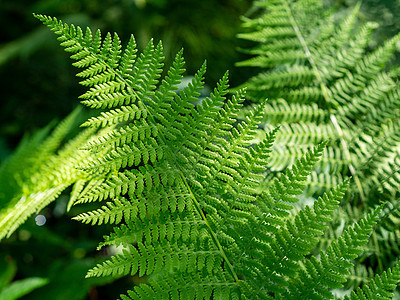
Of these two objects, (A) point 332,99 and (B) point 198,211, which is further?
(A) point 332,99

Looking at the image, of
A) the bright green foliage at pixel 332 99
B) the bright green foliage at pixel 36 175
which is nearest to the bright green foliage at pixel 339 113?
the bright green foliage at pixel 332 99

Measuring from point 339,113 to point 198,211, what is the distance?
0.50 m

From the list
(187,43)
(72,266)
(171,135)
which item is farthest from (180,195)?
(187,43)

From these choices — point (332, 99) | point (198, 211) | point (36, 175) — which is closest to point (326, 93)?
point (332, 99)

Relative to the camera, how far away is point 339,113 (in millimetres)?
848

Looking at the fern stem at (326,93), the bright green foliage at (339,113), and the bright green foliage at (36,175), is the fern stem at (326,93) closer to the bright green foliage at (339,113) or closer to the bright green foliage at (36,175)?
the bright green foliage at (339,113)

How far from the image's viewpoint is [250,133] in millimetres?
542

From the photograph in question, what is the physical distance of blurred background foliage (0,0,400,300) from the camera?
157 centimetres

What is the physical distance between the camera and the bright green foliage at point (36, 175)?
80cm

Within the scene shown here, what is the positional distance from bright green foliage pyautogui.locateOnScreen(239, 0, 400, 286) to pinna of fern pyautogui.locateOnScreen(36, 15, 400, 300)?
0.23m

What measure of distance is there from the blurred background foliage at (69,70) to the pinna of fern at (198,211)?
820 mm

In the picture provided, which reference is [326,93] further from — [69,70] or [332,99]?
[69,70]

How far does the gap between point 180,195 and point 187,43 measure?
5.99 feet

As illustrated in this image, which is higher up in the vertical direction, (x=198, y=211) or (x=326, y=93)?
(x=326, y=93)
